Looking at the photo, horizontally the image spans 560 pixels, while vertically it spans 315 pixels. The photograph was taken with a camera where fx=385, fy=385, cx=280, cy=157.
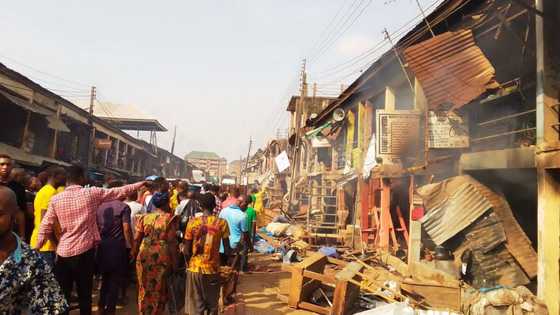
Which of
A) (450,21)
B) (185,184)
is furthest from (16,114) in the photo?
(450,21)

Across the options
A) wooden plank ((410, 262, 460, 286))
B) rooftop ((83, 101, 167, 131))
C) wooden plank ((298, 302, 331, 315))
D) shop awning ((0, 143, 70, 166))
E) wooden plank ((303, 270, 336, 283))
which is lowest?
wooden plank ((298, 302, 331, 315))

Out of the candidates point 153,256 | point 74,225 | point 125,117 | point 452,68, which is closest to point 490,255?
point 452,68

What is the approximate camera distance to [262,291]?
7.83m

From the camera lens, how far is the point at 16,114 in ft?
54.7

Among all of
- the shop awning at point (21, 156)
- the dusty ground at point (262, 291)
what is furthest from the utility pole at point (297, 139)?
the shop awning at point (21, 156)

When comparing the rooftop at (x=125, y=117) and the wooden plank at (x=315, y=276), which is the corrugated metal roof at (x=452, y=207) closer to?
the wooden plank at (x=315, y=276)

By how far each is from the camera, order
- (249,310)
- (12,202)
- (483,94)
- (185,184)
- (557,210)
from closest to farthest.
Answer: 1. (12,202)
2. (557,210)
3. (249,310)
4. (185,184)
5. (483,94)

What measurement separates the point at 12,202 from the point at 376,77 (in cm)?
1243

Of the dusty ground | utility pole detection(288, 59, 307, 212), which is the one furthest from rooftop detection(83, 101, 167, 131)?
the dusty ground

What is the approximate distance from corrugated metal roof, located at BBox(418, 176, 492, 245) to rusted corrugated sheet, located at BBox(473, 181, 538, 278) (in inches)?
9.0

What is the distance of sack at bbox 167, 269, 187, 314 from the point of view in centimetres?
530

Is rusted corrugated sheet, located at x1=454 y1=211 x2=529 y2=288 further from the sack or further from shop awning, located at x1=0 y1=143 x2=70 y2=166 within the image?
shop awning, located at x1=0 y1=143 x2=70 y2=166

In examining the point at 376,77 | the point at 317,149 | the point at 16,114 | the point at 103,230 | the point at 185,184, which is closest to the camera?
the point at 103,230

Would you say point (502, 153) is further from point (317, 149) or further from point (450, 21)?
point (317, 149)
